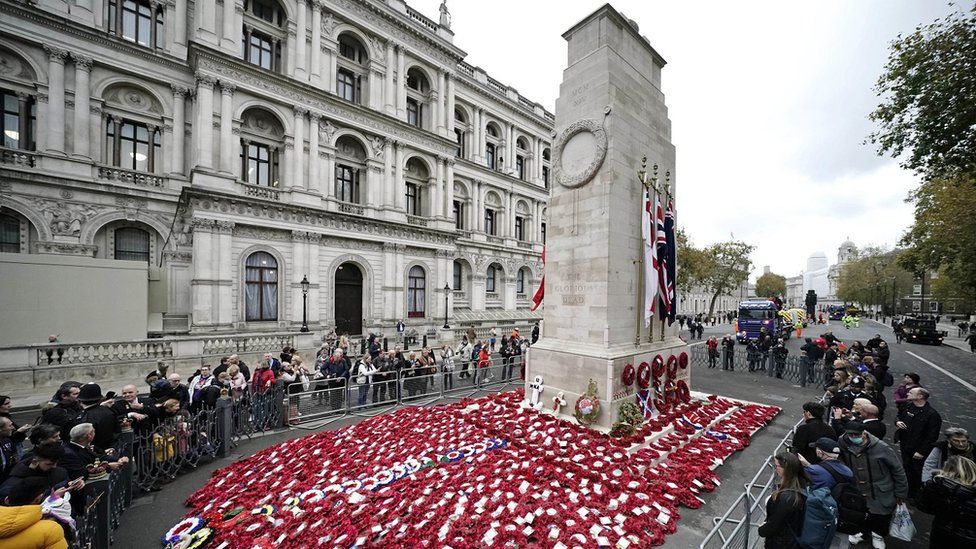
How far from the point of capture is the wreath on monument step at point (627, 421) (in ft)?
25.5

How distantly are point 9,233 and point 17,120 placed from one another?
5.40 meters

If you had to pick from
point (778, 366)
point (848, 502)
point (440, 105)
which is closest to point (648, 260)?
point (848, 502)

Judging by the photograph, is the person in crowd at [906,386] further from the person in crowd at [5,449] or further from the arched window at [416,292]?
the arched window at [416,292]

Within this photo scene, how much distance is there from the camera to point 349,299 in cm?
2389

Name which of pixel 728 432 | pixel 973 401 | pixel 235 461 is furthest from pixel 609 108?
pixel 973 401

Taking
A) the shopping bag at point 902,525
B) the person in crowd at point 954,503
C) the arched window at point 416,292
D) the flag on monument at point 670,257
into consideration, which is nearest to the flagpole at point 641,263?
the flag on monument at point 670,257

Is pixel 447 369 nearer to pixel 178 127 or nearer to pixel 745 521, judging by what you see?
pixel 745 521

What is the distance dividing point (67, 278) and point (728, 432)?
23.2 meters

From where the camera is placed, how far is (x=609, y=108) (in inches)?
335

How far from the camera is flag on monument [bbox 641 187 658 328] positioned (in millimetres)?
8969

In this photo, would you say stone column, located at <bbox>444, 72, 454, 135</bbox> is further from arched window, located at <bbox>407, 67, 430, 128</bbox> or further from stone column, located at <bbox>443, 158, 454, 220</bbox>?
stone column, located at <bbox>443, 158, 454, 220</bbox>

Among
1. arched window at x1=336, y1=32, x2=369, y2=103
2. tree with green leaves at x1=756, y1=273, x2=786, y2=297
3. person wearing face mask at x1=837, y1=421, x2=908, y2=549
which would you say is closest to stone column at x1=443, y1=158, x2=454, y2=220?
arched window at x1=336, y1=32, x2=369, y2=103

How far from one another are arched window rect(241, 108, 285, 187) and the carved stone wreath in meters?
19.2

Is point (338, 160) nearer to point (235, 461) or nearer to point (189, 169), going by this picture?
point (189, 169)
